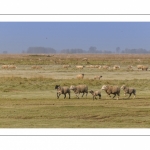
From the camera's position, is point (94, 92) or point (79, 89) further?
point (79, 89)

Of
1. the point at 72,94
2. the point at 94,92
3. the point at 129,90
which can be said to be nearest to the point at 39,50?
the point at 72,94

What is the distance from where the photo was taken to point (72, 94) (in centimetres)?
2378

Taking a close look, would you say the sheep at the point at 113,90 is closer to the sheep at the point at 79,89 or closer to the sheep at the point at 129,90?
the sheep at the point at 129,90

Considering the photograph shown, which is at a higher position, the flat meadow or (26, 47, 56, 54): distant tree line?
(26, 47, 56, 54): distant tree line

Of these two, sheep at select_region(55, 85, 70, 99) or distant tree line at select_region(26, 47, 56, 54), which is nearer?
distant tree line at select_region(26, 47, 56, 54)

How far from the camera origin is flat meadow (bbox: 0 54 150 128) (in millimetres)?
20422

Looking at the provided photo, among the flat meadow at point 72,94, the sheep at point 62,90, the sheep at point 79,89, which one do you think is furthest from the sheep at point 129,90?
the sheep at point 62,90

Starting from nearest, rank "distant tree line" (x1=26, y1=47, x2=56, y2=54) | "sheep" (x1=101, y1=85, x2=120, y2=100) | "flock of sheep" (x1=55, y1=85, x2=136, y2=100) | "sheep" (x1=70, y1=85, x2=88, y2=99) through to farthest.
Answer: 1. "distant tree line" (x1=26, y1=47, x2=56, y2=54)
2. "flock of sheep" (x1=55, y1=85, x2=136, y2=100)
3. "sheep" (x1=101, y1=85, x2=120, y2=100)
4. "sheep" (x1=70, y1=85, x2=88, y2=99)

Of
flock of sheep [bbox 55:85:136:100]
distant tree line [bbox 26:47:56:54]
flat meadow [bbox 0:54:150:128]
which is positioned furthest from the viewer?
flock of sheep [bbox 55:85:136:100]

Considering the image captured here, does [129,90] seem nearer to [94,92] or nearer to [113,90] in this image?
[113,90]

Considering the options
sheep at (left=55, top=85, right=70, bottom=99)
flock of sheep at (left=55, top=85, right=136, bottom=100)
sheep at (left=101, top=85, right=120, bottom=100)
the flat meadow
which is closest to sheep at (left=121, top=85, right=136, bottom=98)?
flock of sheep at (left=55, top=85, right=136, bottom=100)

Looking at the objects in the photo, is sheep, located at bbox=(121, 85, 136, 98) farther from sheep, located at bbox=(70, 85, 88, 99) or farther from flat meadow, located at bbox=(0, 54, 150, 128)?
sheep, located at bbox=(70, 85, 88, 99)
